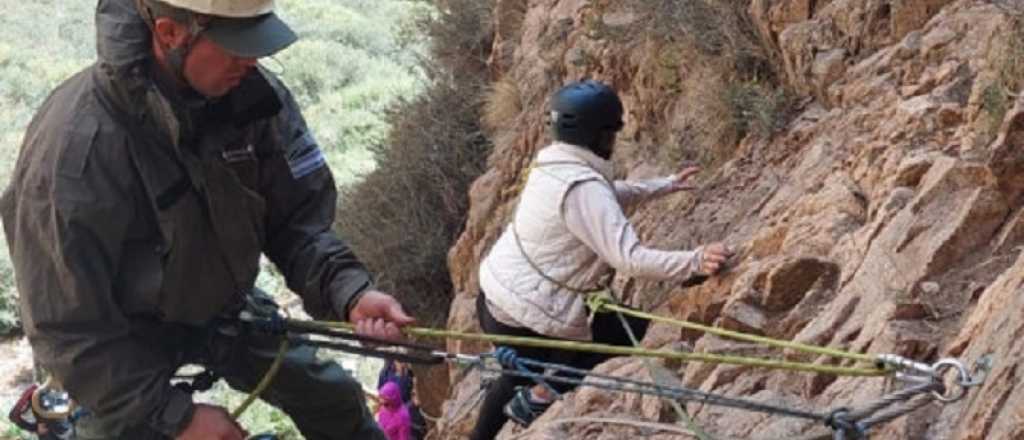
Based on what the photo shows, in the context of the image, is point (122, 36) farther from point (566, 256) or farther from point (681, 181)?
point (681, 181)

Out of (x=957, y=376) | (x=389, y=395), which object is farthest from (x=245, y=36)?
(x=389, y=395)

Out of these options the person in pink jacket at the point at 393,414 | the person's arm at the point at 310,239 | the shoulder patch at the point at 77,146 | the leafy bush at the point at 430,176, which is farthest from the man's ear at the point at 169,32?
the leafy bush at the point at 430,176

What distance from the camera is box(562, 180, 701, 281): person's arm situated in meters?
5.52

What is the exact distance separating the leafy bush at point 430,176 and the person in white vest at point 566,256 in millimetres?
6286

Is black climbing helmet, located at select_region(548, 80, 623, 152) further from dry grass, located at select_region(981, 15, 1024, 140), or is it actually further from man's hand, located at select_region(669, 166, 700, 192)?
dry grass, located at select_region(981, 15, 1024, 140)

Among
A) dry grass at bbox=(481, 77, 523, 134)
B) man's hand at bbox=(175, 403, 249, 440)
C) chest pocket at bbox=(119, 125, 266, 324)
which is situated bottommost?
dry grass at bbox=(481, 77, 523, 134)

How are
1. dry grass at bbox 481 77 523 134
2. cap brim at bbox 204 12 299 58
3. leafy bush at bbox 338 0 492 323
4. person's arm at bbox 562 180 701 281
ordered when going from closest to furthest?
cap brim at bbox 204 12 299 58 → person's arm at bbox 562 180 701 281 → dry grass at bbox 481 77 523 134 → leafy bush at bbox 338 0 492 323

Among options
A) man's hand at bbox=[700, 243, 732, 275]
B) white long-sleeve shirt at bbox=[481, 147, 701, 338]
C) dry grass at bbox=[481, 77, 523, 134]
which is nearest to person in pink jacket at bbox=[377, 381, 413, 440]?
white long-sleeve shirt at bbox=[481, 147, 701, 338]

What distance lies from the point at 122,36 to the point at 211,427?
1049 mm

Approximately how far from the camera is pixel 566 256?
591cm

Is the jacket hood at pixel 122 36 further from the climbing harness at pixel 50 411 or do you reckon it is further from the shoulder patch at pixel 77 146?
the climbing harness at pixel 50 411

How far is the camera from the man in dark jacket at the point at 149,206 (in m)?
3.56

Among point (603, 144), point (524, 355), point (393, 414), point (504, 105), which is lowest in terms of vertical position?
point (393, 414)

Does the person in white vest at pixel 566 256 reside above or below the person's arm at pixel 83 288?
below
